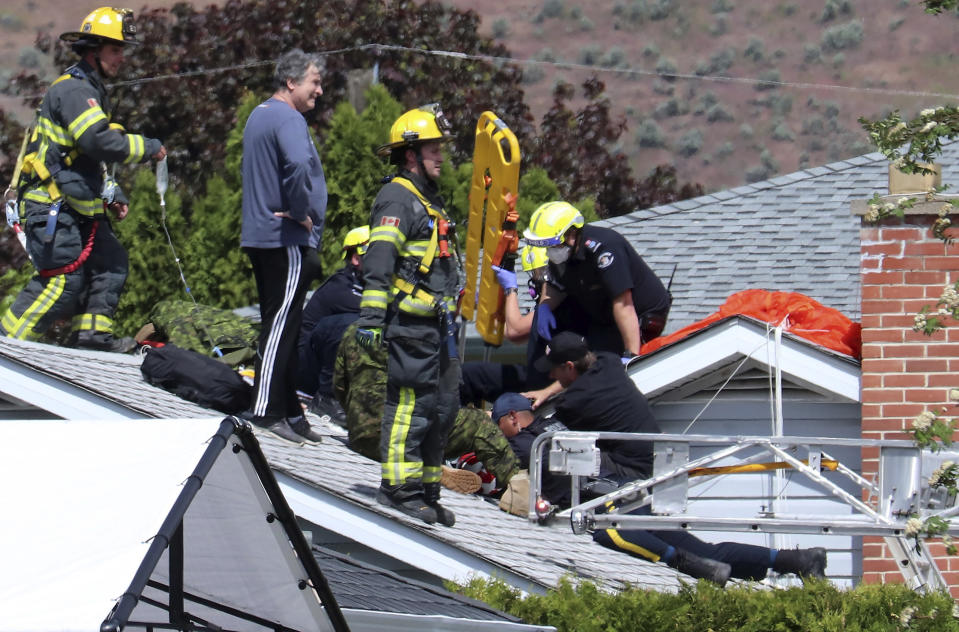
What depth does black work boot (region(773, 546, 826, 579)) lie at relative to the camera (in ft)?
30.6

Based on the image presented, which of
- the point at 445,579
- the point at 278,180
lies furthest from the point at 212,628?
the point at 278,180

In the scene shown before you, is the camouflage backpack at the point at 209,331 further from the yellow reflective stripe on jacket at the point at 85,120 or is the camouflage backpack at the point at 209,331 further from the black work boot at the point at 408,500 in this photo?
the black work boot at the point at 408,500

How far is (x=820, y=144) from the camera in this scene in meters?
61.7

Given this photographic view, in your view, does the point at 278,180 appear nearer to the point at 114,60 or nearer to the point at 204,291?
the point at 114,60

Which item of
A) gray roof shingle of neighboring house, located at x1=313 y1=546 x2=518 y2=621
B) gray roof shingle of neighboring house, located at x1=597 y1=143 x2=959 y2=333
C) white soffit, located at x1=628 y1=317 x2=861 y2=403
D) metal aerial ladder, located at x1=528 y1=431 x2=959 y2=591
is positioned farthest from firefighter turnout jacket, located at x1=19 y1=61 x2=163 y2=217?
gray roof shingle of neighboring house, located at x1=597 y1=143 x2=959 y2=333

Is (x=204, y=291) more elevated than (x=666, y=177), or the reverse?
(x=666, y=177)

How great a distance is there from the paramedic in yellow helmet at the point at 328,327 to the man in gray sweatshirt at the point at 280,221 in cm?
103

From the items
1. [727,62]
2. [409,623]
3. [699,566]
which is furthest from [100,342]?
[727,62]

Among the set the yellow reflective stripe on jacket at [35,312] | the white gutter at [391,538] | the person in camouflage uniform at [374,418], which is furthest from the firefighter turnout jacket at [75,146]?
the white gutter at [391,538]

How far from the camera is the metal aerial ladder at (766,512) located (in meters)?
7.42

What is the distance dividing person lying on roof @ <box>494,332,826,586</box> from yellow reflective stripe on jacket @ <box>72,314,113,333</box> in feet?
7.82

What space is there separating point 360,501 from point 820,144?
55612mm

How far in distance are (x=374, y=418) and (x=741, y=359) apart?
7.56ft

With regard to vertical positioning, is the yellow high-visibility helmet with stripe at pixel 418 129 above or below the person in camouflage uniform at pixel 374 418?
above
